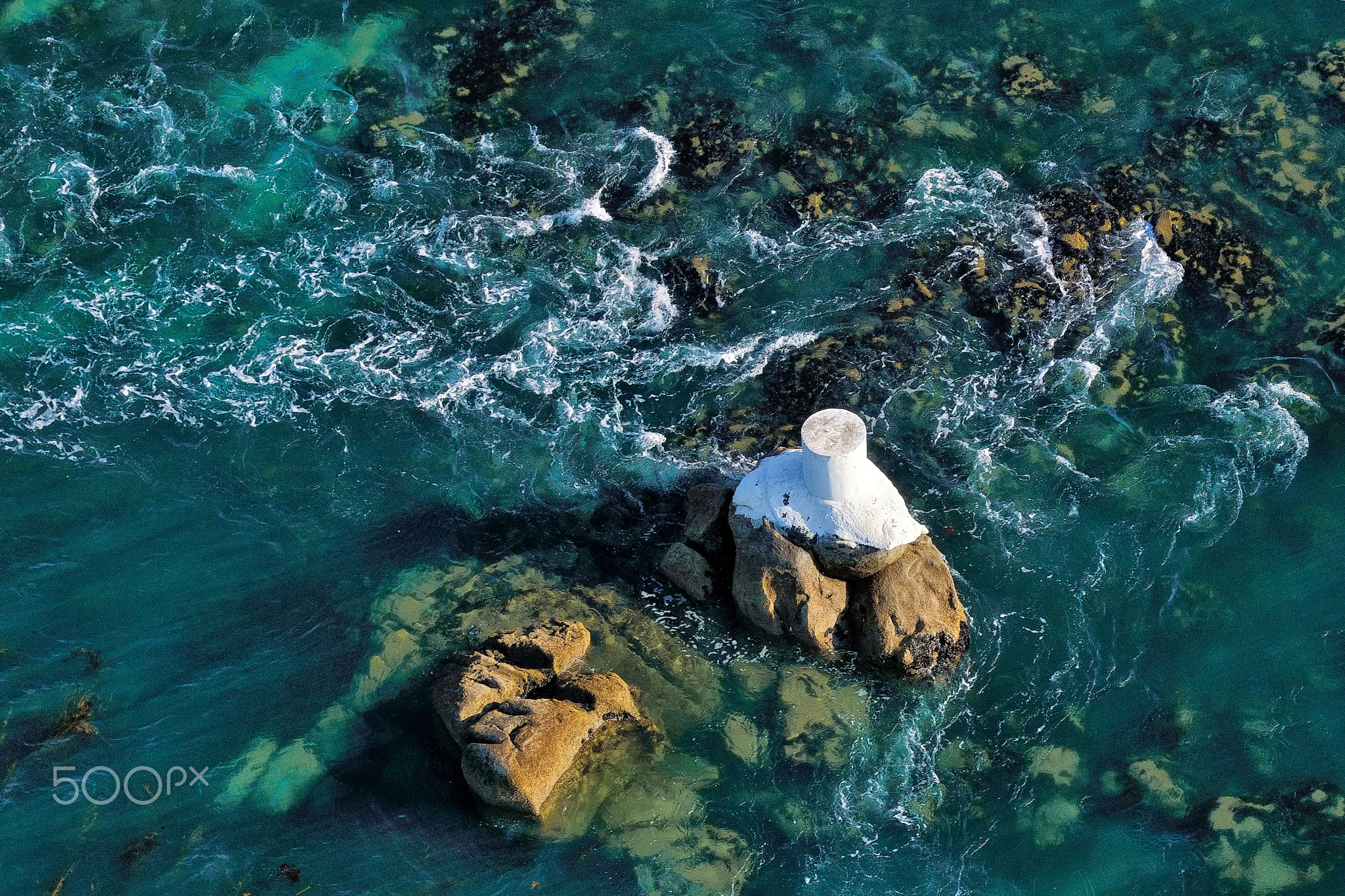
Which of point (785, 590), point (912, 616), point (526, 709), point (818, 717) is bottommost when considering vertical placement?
point (818, 717)

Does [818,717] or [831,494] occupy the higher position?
[831,494]

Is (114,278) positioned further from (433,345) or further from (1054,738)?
(1054,738)

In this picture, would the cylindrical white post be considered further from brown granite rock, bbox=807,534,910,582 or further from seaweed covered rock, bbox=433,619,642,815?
seaweed covered rock, bbox=433,619,642,815

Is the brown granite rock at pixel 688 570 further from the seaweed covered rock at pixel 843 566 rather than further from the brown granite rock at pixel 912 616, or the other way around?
the brown granite rock at pixel 912 616

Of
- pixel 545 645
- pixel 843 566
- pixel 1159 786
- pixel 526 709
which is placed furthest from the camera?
pixel 843 566

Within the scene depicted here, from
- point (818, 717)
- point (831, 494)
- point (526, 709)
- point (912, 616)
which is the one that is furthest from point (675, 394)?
point (526, 709)

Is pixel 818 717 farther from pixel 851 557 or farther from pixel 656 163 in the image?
pixel 656 163

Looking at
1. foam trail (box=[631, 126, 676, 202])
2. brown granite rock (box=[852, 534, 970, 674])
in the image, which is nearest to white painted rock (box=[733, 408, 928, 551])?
brown granite rock (box=[852, 534, 970, 674])
